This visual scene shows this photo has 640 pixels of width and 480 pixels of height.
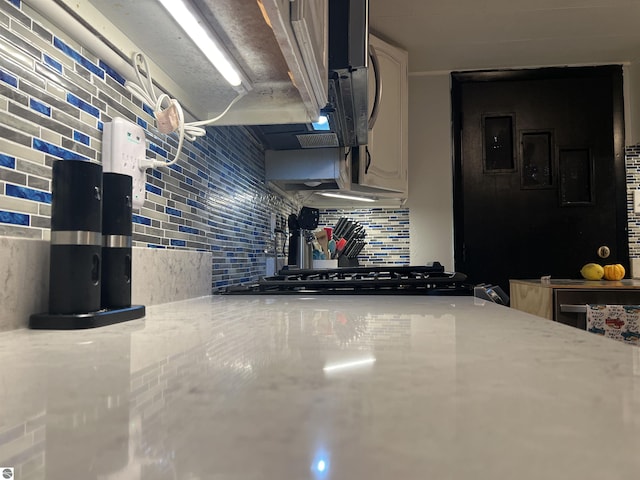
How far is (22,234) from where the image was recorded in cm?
66

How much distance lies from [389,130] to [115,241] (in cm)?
217

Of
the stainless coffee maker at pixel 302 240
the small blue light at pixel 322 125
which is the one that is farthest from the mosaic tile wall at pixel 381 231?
the small blue light at pixel 322 125

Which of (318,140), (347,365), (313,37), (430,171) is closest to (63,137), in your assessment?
(313,37)

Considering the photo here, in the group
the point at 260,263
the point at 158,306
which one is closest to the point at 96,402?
the point at 158,306

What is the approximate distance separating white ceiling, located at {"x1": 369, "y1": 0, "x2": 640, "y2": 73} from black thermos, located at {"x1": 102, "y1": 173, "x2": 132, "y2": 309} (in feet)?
6.92

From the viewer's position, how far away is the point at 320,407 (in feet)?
0.91

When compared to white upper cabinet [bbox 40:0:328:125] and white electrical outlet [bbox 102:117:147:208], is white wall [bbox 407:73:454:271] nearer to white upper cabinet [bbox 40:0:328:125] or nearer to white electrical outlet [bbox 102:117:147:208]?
white upper cabinet [bbox 40:0:328:125]

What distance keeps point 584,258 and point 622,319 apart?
1.15 m

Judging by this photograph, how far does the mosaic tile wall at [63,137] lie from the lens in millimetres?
640

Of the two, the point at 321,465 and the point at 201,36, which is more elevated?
the point at 201,36

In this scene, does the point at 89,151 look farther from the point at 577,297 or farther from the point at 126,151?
the point at 577,297

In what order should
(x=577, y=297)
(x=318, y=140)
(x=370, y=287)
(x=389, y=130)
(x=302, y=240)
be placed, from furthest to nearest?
(x=389, y=130), (x=577, y=297), (x=302, y=240), (x=318, y=140), (x=370, y=287)

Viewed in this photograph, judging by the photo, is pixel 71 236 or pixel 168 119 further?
pixel 168 119

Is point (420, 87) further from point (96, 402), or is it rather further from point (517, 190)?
point (96, 402)
